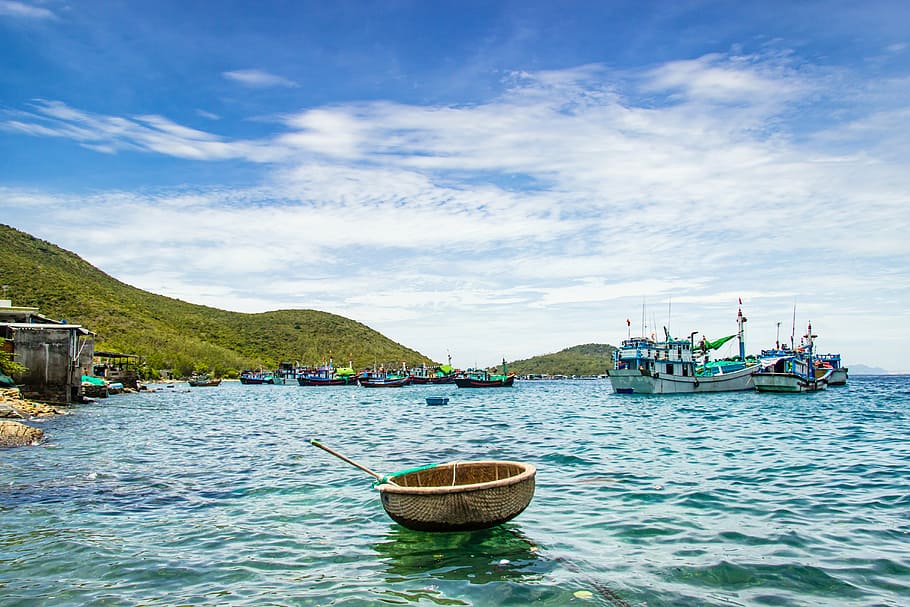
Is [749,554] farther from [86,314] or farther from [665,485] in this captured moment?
[86,314]

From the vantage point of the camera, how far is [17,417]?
2523 centimetres

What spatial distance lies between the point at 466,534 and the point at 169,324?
129692mm

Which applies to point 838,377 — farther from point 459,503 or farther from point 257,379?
point 257,379

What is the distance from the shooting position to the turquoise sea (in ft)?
24.1

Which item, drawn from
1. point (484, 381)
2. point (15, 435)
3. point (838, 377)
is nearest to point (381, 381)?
point (484, 381)

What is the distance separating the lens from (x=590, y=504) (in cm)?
1166

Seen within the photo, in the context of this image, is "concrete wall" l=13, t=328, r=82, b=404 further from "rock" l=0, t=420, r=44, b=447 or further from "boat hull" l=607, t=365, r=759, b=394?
"boat hull" l=607, t=365, r=759, b=394

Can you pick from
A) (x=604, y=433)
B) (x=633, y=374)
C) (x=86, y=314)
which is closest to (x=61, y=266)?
(x=86, y=314)

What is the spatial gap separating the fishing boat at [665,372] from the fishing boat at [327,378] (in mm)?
59617

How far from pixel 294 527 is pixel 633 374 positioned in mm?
51370

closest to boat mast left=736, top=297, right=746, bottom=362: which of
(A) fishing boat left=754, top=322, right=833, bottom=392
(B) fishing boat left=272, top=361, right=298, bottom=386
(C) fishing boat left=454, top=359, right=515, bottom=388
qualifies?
(A) fishing boat left=754, top=322, right=833, bottom=392

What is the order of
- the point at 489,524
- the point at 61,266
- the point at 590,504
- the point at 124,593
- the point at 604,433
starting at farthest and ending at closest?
the point at 61,266, the point at 604,433, the point at 590,504, the point at 489,524, the point at 124,593

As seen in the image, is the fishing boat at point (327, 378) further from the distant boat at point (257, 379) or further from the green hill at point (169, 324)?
the green hill at point (169, 324)

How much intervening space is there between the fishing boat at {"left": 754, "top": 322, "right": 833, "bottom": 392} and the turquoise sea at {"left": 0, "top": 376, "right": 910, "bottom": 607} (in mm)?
41120
